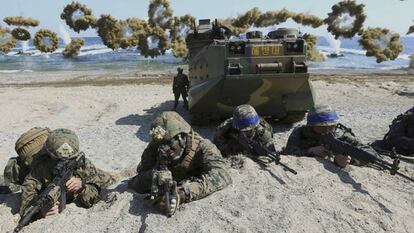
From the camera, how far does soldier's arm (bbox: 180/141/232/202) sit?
4.25m

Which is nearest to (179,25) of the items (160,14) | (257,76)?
(160,14)

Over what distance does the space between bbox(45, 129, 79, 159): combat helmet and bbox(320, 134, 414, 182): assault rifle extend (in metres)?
2.71

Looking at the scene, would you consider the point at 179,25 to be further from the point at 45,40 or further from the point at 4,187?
the point at 4,187

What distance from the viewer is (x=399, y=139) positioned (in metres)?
7.21

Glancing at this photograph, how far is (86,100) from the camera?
1579 centimetres

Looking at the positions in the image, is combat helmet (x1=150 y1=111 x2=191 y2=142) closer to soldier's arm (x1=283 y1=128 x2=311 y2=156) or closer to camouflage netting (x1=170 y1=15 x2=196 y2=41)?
soldier's arm (x1=283 y1=128 x2=311 y2=156)

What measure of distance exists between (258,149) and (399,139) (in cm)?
278

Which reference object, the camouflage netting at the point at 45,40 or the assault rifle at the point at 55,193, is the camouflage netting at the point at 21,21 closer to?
the camouflage netting at the point at 45,40

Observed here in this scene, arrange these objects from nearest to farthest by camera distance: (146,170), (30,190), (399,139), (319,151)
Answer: (30,190) → (146,170) → (319,151) → (399,139)

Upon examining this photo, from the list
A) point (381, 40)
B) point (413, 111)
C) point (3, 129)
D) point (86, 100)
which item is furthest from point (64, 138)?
point (381, 40)

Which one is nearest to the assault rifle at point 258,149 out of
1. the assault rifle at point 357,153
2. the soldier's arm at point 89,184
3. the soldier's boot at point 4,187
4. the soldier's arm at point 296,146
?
the soldier's arm at point 296,146

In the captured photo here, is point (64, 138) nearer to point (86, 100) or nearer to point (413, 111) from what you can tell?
point (413, 111)

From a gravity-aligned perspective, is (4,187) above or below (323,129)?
below

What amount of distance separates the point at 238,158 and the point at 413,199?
5.88ft
